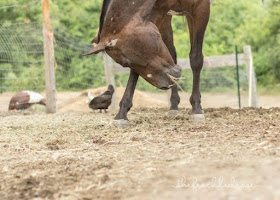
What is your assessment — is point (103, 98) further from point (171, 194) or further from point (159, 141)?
point (171, 194)

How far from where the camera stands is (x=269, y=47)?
16.0 meters

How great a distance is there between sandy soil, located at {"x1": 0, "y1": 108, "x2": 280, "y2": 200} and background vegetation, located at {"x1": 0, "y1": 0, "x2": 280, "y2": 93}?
29.5ft

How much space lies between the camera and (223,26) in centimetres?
1855

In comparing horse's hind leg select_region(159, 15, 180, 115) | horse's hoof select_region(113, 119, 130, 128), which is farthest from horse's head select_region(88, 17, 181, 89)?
horse's hind leg select_region(159, 15, 180, 115)

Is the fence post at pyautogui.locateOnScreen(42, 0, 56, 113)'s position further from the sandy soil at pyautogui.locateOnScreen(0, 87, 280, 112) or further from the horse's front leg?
the horse's front leg

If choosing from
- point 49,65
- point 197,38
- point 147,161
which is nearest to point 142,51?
point 197,38

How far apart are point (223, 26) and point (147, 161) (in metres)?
16.3

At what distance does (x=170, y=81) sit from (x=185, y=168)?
6.46ft

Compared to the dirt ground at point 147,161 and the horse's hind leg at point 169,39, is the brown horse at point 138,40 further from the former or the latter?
the horse's hind leg at point 169,39

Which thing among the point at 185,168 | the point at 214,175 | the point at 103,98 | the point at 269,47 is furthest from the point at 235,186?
the point at 269,47

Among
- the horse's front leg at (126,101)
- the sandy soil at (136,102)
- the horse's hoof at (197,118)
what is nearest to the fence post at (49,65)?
the sandy soil at (136,102)

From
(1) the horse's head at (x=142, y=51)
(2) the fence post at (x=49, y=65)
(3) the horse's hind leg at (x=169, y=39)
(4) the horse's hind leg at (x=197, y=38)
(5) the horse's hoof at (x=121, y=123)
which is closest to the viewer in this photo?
(1) the horse's head at (x=142, y=51)

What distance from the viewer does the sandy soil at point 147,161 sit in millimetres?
2223

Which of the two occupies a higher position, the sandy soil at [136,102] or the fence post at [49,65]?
the fence post at [49,65]
